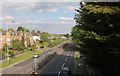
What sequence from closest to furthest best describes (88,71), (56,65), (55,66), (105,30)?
1. (105,30)
2. (88,71)
3. (55,66)
4. (56,65)

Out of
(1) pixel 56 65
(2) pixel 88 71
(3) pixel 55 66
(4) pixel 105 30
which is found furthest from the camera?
(1) pixel 56 65

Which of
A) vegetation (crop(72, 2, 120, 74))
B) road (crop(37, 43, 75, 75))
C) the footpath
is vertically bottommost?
road (crop(37, 43, 75, 75))

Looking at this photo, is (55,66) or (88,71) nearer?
(88,71)

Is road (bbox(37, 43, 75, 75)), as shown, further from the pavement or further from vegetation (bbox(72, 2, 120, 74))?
vegetation (bbox(72, 2, 120, 74))

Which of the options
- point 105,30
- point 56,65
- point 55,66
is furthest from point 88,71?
point 56,65

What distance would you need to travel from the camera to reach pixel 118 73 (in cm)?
2575

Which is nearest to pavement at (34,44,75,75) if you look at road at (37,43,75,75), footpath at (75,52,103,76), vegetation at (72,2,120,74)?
road at (37,43,75,75)

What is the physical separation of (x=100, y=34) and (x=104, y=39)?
268cm

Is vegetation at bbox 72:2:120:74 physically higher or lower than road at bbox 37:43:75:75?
higher

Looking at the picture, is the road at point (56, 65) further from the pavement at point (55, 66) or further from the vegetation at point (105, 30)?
the vegetation at point (105, 30)

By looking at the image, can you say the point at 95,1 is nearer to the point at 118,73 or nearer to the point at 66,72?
the point at 118,73

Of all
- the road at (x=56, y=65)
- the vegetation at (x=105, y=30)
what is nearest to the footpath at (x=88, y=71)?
the road at (x=56, y=65)

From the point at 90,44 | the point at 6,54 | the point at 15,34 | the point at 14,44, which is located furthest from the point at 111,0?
the point at 15,34

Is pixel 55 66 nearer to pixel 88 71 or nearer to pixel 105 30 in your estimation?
pixel 88 71
